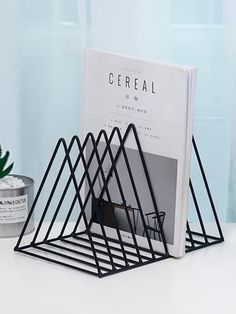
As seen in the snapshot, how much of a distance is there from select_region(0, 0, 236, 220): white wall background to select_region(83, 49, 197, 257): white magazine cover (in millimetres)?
308

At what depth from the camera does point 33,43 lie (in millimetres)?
1537

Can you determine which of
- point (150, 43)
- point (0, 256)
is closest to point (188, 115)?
point (0, 256)

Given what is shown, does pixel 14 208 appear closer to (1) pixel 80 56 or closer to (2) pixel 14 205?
(2) pixel 14 205

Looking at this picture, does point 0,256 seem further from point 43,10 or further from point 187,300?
point 43,10

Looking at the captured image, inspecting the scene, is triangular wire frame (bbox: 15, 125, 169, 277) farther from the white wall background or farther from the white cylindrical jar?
the white wall background

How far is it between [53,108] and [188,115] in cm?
51

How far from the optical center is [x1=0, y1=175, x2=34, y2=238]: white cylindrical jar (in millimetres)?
1198

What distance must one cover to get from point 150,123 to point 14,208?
0.77ft

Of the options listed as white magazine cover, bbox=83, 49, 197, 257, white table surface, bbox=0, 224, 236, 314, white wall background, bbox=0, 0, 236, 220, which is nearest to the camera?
white table surface, bbox=0, 224, 236, 314

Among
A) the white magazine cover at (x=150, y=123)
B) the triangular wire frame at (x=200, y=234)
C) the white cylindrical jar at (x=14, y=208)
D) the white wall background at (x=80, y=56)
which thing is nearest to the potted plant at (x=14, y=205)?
the white cylindrical jar at (x=14, y=208)

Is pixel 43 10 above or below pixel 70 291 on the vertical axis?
above

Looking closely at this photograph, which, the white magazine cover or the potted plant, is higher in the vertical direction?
the white magazine cover

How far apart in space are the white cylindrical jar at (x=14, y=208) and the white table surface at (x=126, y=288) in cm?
6

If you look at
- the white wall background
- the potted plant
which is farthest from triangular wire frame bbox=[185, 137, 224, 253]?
the white wall background
